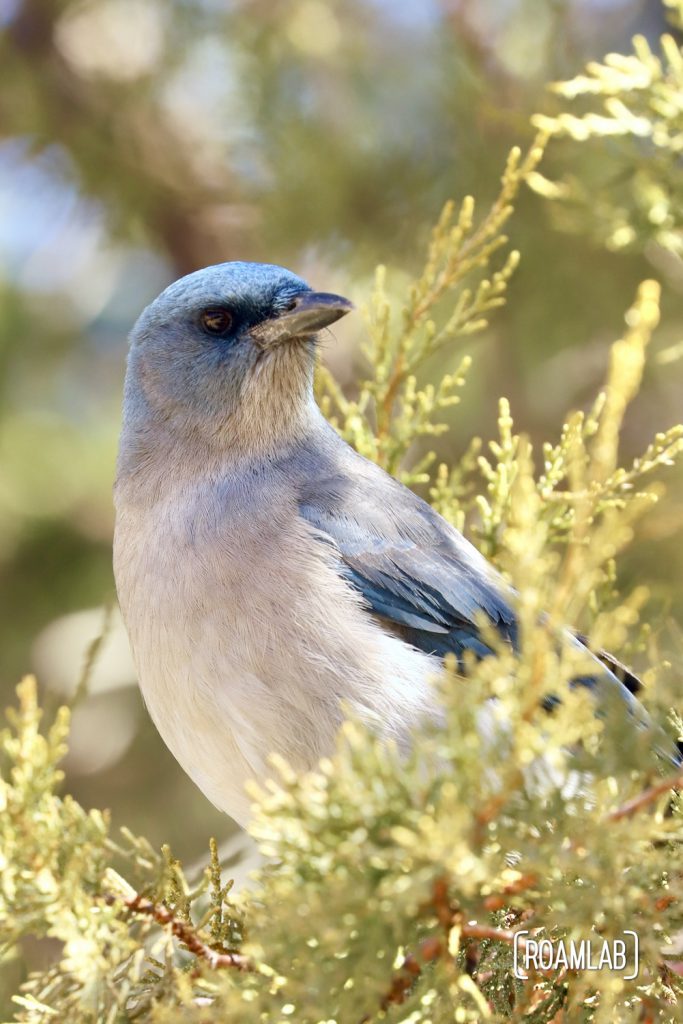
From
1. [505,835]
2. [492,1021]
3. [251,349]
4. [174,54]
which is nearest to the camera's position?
[505,835]

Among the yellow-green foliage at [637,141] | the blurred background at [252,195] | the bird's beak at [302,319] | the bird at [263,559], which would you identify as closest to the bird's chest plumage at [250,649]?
the bird at [263,559]

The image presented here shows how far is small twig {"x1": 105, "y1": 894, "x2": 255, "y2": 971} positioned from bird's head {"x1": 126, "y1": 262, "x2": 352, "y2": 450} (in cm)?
138

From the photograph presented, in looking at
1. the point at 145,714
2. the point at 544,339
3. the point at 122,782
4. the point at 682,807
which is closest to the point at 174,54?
the point at 544,339

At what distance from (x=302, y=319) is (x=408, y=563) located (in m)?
0.73

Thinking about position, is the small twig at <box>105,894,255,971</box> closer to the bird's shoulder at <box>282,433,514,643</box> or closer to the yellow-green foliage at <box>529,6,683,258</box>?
the bird's shoulder at <box>282,433,514,643</box>

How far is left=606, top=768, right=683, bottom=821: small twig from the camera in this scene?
154 centimetres

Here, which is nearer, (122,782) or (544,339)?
(544,339)

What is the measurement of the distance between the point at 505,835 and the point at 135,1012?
745 mm

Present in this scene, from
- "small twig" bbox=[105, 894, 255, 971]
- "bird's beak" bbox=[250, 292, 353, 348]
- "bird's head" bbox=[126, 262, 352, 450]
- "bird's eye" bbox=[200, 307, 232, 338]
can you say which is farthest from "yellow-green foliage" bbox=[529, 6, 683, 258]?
"small twig" bbox=[105, 894, 255, 971]

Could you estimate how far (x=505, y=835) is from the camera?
1.51 meters

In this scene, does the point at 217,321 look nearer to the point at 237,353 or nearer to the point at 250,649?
the point at 237,353

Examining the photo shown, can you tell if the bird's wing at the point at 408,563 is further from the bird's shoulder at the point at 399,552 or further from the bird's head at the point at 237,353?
the bird's head at the point at 237,353

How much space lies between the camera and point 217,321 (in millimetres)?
3043

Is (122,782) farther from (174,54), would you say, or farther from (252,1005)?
(252,1005)
